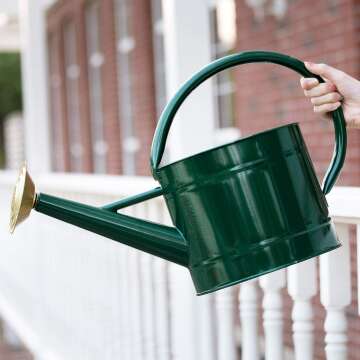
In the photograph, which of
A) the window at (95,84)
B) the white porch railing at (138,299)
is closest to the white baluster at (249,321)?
the white porch railing at (138,299)

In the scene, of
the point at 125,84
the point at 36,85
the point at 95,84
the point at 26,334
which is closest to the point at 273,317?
the point at 26,334

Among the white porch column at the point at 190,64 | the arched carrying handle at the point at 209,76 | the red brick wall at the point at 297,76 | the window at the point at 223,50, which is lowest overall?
the arched carrying handle at the point at 209,76

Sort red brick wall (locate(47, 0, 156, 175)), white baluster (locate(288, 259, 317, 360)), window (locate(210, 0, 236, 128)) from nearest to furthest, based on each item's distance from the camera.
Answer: white baluster (locate(288, 259, 317, 360)) < window (locate(210, 0, 236, 128)) < red brick wall (locate(47, 0, 156, 175))

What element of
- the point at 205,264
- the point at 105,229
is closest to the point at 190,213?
the point at 205,264

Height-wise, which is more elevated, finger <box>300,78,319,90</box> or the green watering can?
finger <box>300,78,319,90</box>

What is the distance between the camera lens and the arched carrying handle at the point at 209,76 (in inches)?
62.5

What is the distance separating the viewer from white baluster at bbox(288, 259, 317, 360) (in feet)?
7.43

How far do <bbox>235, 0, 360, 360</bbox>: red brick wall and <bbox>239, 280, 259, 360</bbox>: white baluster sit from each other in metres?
2.29

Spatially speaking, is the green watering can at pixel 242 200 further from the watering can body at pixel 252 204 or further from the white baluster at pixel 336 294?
the white baluster at pixel 336 294

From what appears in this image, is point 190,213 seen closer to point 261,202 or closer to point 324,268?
point 261,202

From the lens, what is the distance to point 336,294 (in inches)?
84.4

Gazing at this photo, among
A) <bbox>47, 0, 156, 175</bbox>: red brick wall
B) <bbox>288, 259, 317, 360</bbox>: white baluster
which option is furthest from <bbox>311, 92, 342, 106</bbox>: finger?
<bbox>47, 0, 156, 175</bbox>: red brick wall

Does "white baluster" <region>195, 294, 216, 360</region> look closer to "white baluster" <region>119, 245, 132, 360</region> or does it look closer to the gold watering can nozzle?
"white baluster" <region>119, 245, 132, 360</region>

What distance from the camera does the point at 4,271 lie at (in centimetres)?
673
